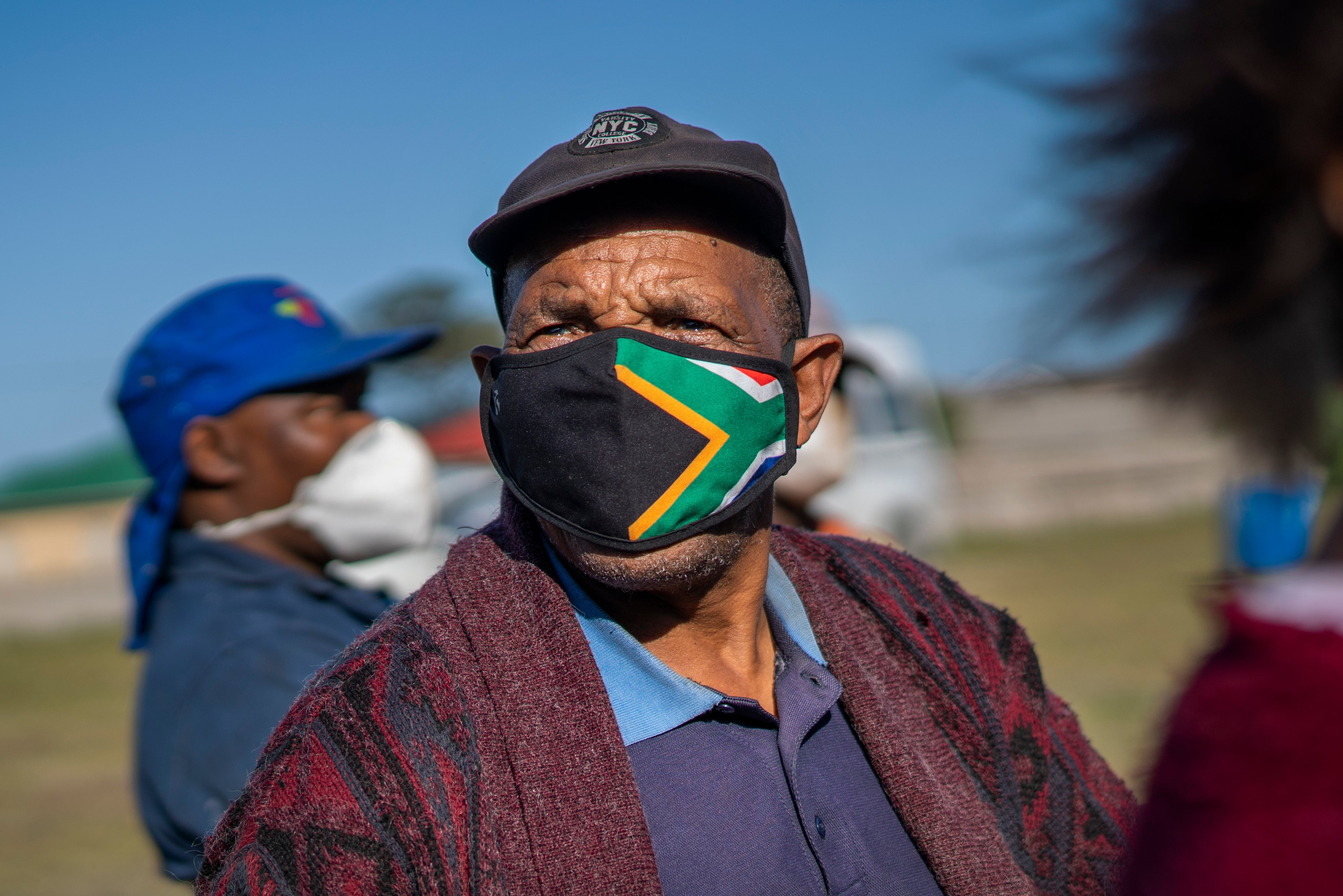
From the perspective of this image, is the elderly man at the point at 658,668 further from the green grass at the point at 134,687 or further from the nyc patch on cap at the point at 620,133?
the green grass at the point at 134,687

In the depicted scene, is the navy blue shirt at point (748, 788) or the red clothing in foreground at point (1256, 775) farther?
the navy blue shirt at point (748, 788)

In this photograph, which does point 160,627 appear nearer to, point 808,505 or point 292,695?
point 292,695

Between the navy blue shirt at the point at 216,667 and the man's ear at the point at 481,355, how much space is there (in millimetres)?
836

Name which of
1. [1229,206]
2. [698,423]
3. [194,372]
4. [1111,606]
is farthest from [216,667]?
[1111,606]

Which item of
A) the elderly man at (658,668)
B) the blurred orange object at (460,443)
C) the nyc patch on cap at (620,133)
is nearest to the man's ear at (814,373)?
the elderly man at (658,668)

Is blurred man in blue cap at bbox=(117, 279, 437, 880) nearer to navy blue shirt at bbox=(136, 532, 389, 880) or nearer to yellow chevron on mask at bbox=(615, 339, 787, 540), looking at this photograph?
navy blue shirt at bbox=(136, 532, 389, 880)

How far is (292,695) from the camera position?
2.48m

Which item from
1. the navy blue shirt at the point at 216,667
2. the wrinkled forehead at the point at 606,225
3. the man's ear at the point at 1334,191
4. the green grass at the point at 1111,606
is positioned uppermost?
the man's ear at the point at 1334,191

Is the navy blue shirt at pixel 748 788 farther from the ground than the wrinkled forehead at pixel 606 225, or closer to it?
closer to it

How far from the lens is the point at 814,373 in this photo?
2090mm

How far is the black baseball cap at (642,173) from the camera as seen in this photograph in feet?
5.75

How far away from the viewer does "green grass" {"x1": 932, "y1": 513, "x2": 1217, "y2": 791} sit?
480 centimetres

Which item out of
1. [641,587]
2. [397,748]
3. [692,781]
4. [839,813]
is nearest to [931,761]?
[839,813]

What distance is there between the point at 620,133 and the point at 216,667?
1586mm
